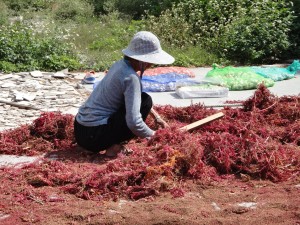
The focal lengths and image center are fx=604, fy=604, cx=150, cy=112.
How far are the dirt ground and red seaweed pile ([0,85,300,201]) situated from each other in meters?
0.10

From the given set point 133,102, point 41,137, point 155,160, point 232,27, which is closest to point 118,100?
point 133,102

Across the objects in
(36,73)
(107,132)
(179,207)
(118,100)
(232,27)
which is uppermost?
(118,100)

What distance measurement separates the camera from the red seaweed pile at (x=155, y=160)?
5149 mm

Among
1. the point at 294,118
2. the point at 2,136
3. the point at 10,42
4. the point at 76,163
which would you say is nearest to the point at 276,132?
the point at 294,118

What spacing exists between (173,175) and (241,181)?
63cm

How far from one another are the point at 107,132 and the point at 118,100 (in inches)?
13.0

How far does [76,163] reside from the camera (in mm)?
5863

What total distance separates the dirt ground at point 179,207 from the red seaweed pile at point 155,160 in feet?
0.33

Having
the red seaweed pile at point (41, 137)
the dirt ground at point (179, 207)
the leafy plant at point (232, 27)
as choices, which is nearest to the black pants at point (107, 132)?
the red seaweed pile at point (41, 137)

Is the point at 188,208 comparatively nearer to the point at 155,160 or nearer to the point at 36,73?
the point at 155,160

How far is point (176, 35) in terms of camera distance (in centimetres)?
1302

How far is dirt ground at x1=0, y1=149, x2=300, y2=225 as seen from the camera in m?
4.55

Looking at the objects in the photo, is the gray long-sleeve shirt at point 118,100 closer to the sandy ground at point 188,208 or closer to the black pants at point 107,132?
the black pants at point 107,132

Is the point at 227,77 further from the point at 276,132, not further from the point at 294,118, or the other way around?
the point at 276,132
